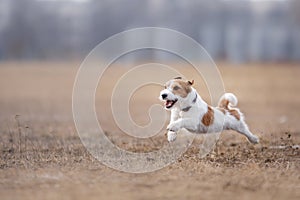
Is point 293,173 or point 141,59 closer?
point 293,173

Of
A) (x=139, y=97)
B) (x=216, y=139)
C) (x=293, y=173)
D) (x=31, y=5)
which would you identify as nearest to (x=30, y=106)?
(x=139, y=97)

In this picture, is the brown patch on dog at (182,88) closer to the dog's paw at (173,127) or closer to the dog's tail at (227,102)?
the dog's paw at (173,127)

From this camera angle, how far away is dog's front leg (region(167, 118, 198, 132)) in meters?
10.1

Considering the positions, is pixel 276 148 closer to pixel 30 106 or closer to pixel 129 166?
pixel 129 166

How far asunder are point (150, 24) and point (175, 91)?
72.4 meters

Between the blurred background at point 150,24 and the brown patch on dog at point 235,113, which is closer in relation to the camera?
the brown patch on dog at point 235,113

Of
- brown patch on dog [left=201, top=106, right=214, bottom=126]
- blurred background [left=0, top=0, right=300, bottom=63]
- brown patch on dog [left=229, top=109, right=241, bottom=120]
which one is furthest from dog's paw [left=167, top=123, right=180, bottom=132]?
blurred background [left=0, top=0, right=300, bottom=63]

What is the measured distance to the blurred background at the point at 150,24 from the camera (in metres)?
80.2

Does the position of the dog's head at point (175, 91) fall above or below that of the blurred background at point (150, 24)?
below

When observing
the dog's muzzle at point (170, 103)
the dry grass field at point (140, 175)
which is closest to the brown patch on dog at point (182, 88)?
the dog's muzzle at point (170, 103)

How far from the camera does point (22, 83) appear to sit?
41.7m

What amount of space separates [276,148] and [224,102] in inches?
50.1

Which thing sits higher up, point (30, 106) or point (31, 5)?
point (31, 5)

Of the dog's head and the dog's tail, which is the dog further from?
the dog's tail
